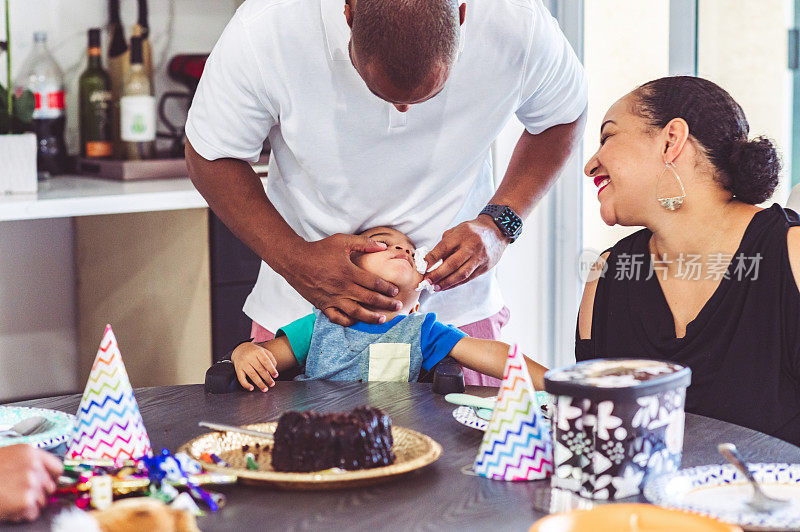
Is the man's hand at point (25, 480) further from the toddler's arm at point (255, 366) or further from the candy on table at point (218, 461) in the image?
the toddler's arm at point (255, 366)

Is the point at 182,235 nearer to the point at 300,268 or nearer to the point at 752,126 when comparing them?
the point at 300,268

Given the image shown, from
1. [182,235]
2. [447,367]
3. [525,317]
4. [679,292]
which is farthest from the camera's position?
[525,317]

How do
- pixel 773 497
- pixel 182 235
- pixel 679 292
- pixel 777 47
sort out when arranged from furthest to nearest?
pixel 182 235 < pixel 777 47 < pixel 679 292 < pixel 773 497

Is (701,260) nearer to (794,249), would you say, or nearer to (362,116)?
(794,249)

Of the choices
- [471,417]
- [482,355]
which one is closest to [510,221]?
[482,355]

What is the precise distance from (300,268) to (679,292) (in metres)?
0.66

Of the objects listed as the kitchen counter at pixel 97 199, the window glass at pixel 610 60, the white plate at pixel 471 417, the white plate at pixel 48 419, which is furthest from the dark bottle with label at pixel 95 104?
the white plate at pixel 471 417

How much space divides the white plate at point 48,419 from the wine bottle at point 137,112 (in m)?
1.88

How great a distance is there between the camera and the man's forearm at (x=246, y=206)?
5.96 ft

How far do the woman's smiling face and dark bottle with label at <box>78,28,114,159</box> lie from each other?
6.32 feet

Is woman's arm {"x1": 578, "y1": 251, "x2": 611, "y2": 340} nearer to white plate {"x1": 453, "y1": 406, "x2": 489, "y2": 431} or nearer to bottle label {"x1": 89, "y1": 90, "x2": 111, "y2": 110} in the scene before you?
white plate {"x1": 453, "y1": 406, "x2": 489, "y2": 431}

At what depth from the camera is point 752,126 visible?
9.24ft

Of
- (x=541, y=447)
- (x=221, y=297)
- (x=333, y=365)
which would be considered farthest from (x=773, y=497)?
(x=221, y=297)

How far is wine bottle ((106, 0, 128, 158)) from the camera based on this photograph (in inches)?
128
